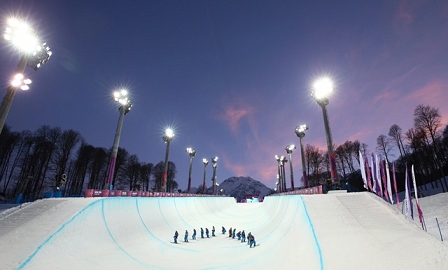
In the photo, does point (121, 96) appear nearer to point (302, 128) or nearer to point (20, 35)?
point (20, 35)

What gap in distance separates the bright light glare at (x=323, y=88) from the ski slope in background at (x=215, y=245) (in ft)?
47.6

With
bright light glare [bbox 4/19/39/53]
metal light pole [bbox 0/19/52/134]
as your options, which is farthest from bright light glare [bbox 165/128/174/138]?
bright light glare [bbox 4/19/39/53]

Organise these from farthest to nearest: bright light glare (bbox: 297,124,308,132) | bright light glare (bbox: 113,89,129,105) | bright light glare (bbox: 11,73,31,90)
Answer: bright light glare (bbox: 297,124,308,132)
bright light glare (bbox: 113,89,129,105)
bright light glare (bbox: 11,73,31,90)

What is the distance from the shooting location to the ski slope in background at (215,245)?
7.21 metres

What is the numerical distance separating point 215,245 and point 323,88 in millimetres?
19816

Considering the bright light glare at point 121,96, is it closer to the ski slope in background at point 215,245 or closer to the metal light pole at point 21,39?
the metal light pole at point 21,39

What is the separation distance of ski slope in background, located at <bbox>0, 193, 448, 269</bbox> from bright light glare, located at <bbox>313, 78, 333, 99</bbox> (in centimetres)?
1450

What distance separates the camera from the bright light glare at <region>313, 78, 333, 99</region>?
75.9 feet

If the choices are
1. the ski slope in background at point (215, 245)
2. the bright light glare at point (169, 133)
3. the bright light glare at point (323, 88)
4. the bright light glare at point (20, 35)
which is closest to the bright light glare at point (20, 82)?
the bright light glare at point (20, 35)

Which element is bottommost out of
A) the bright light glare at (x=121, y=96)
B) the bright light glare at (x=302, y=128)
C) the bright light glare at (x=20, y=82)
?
the bright light glare at (x=20, y=82)

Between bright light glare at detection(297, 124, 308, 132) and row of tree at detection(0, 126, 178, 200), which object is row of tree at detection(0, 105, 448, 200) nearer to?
row of tree at detection(0, 126, 178, 200)

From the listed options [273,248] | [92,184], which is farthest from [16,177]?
[273,248]

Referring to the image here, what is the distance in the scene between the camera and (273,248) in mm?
10352

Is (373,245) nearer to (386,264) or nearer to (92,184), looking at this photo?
(386,264)
